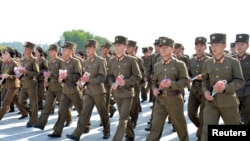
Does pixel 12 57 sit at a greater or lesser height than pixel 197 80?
greater

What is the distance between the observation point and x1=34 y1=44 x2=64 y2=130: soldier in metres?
8.87

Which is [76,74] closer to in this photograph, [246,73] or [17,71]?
[17,71]

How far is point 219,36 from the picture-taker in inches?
237

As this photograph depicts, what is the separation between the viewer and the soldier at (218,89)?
5.86 metres

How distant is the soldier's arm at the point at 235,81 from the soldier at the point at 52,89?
434 centimetres

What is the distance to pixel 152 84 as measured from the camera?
6793 mm

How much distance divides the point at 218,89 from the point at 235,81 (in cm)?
32

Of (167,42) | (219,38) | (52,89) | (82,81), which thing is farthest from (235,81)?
(52,89)

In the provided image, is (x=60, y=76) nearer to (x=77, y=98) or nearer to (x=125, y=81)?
(x=77, y=98)

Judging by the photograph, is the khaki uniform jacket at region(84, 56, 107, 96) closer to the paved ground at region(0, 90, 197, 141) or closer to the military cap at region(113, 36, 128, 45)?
the military cap at region(113, 36, 128, 45)

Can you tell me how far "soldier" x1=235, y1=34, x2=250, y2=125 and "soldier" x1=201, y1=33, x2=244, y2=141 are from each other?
52.6 inches

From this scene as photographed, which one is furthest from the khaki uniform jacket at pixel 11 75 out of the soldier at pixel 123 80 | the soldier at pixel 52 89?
the soldier at pixel 123 80

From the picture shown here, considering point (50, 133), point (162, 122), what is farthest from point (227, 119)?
point (50, 133)

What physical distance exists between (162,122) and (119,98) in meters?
1.23
